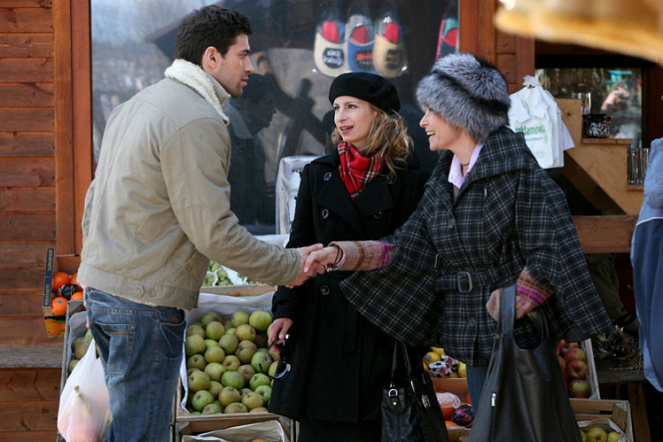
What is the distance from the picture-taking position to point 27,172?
4676 mm

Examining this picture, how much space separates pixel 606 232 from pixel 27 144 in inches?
141

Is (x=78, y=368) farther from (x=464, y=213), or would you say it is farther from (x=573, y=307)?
(x=573, y=307)

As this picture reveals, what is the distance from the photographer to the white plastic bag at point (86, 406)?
2854mm

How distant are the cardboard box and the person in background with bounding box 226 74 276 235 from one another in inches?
41.2

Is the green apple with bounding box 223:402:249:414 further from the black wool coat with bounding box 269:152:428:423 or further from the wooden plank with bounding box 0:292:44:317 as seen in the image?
the wooden plank with bounding box 0:292:44:317

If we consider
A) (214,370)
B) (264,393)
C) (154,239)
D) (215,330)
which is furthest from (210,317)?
(154,239)

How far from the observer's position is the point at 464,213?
103 inches

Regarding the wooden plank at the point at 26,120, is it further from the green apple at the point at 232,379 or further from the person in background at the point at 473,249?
the person in background at the point at 473,249

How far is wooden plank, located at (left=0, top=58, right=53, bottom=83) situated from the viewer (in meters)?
4.68

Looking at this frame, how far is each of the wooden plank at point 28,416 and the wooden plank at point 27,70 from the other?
6.57ft

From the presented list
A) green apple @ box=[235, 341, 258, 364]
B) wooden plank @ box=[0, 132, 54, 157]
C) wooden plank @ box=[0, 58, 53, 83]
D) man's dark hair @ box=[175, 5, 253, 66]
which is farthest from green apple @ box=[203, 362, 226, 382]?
wooden plank @ box=[0, 58, 53, 83]

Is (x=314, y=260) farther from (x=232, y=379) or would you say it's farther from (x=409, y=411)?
(x=232, y=379)

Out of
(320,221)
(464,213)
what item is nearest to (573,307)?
(464,213)

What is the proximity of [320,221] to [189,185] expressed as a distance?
2.66 ft
